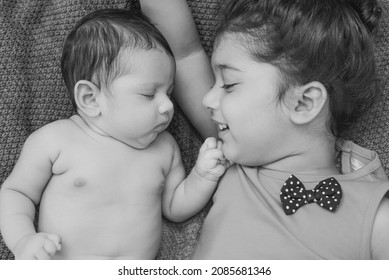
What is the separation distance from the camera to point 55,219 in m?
1.38

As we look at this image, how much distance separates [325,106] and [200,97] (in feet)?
1.22

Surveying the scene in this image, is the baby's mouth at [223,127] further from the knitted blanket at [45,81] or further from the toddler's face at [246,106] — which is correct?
the knitted blanket at [45,81]

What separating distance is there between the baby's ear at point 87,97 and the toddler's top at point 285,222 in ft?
1.40

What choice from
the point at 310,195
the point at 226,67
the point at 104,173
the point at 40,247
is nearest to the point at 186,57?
the point at 226,67

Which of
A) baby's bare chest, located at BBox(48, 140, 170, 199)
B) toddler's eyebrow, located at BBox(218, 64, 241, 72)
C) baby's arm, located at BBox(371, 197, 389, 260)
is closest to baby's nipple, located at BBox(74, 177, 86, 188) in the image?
baby's bare chest, located at BBox(48, 140, 170, 199)

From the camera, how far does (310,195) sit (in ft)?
4.43

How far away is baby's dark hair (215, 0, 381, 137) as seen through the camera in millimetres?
1339

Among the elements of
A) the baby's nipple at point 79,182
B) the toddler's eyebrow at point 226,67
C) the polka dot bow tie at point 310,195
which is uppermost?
the toddler's eyebrow at point 226,67

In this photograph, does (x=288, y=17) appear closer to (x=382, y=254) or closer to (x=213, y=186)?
(x=213, y=186)

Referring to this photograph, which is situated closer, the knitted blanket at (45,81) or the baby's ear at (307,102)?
the baby's ear at (307,102)

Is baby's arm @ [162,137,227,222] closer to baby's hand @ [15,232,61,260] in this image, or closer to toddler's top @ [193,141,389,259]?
toddler's top @ [193,141,389,259]

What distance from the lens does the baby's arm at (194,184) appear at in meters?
1.48

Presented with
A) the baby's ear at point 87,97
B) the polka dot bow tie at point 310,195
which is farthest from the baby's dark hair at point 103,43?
the polka dot bow tie at point 310,195
